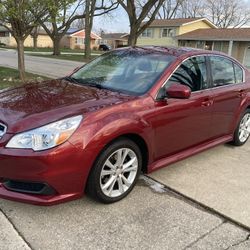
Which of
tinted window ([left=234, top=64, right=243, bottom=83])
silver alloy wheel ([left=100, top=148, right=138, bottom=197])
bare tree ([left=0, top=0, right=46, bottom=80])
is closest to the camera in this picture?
silver alloy wheel ([left=100, top=148, right=138, bottom=197])

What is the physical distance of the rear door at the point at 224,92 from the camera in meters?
4.75

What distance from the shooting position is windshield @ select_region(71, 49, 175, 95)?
402 cm

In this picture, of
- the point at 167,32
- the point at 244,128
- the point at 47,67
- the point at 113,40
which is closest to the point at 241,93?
the point at 244,128

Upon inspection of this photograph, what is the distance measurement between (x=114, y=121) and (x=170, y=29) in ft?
149

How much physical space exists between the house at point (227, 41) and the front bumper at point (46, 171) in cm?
3564

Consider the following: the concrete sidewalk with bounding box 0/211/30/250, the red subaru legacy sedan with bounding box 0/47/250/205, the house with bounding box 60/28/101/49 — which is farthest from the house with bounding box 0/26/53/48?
the concrete sidewalk with bounding box 0/211/30/250

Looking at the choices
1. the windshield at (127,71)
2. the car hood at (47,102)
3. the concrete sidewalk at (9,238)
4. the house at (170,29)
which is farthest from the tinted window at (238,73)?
the house at (170,29)

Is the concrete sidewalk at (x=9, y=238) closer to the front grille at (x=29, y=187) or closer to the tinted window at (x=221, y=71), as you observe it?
the front grille at (x=29, y=187)

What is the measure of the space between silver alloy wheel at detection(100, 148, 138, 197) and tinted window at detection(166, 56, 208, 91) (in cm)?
100

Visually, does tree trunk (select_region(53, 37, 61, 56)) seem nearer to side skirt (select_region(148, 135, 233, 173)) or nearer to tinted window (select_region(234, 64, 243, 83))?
tinted window (select_region(234, 64, 243, 83))

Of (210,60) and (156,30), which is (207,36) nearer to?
(156,30)

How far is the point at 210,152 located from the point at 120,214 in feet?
7.76

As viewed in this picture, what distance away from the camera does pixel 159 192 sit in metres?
3.94

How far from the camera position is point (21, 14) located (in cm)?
1077
